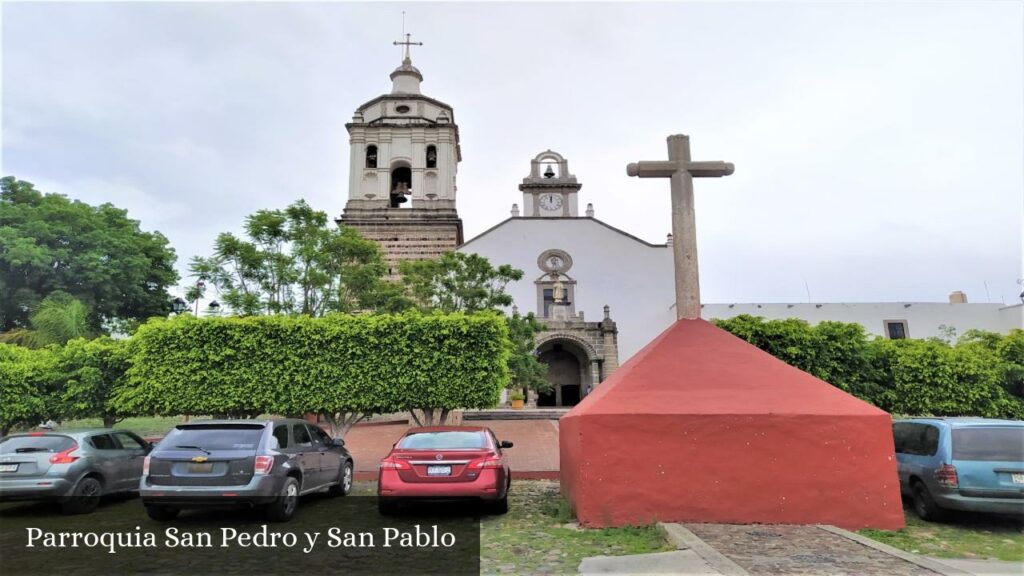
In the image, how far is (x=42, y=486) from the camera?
7.78 meters

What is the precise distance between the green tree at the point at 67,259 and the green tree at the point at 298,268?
585 inches

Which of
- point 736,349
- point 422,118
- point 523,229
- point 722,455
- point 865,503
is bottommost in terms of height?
point 865,503

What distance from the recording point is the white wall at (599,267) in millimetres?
32031

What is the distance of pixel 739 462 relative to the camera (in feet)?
22.0

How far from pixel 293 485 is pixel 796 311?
31.6 m

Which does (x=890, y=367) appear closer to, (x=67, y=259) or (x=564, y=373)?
(x=564, y=373)

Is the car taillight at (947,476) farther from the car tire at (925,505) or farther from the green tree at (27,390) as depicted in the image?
the green tree at (27,390)

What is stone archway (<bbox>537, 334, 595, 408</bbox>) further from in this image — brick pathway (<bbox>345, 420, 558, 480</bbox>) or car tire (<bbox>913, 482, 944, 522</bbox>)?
car tire (<bbox>913, 482, 944, 522</bbox>)

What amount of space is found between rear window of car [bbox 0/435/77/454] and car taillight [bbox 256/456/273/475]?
3.28m

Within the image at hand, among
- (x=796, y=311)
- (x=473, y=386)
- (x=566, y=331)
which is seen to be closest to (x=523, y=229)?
(x=566, y=331)

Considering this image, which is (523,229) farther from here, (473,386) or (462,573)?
(462,573)

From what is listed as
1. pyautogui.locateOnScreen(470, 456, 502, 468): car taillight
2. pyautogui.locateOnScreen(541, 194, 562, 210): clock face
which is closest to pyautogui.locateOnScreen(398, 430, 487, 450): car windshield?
pyautogui.locateOnScreen(470, 456, 502, 468): car taillight

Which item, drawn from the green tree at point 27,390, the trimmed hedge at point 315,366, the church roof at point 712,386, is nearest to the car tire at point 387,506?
the church roof at point 712,386

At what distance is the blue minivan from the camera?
6.82 m
